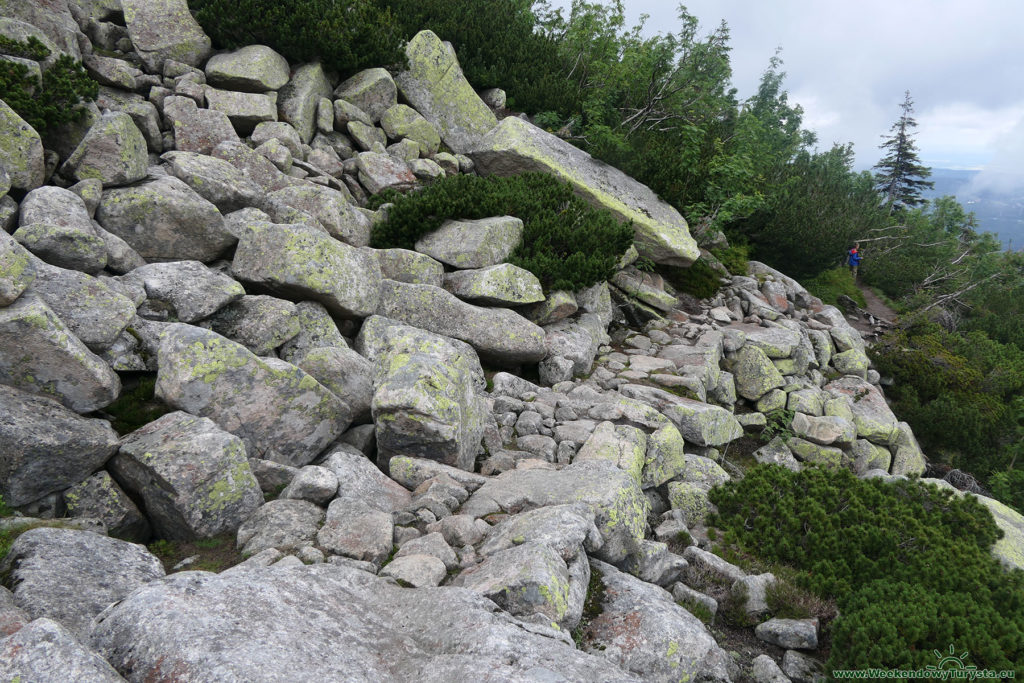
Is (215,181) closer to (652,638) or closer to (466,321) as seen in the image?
(466,321)

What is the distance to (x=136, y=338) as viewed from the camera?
7031 mm

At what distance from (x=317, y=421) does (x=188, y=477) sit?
1.90 m

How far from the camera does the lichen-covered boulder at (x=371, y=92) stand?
51.3ft

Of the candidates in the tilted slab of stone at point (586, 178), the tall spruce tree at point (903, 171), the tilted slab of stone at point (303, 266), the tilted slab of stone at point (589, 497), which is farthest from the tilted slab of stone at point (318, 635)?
the tall spruce tree at point (903, 171)

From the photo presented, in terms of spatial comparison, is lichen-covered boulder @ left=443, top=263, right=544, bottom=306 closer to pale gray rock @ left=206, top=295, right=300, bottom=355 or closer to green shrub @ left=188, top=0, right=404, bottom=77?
pale gray rock @ left=206, top=295, right=300, bottom=355

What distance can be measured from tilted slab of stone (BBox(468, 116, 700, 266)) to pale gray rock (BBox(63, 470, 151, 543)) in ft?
42.3

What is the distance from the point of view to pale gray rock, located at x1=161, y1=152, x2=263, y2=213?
9.90m

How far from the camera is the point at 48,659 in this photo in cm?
279

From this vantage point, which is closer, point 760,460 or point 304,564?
point 304,564

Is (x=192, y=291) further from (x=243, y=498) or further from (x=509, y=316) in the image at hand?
(x=509, y=316)

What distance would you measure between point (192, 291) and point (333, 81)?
34.2ft

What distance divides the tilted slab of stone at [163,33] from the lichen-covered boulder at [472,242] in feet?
24.6

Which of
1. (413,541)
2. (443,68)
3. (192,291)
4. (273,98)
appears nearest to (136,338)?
(192,291)

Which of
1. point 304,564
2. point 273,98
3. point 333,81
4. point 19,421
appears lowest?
point 19,421
